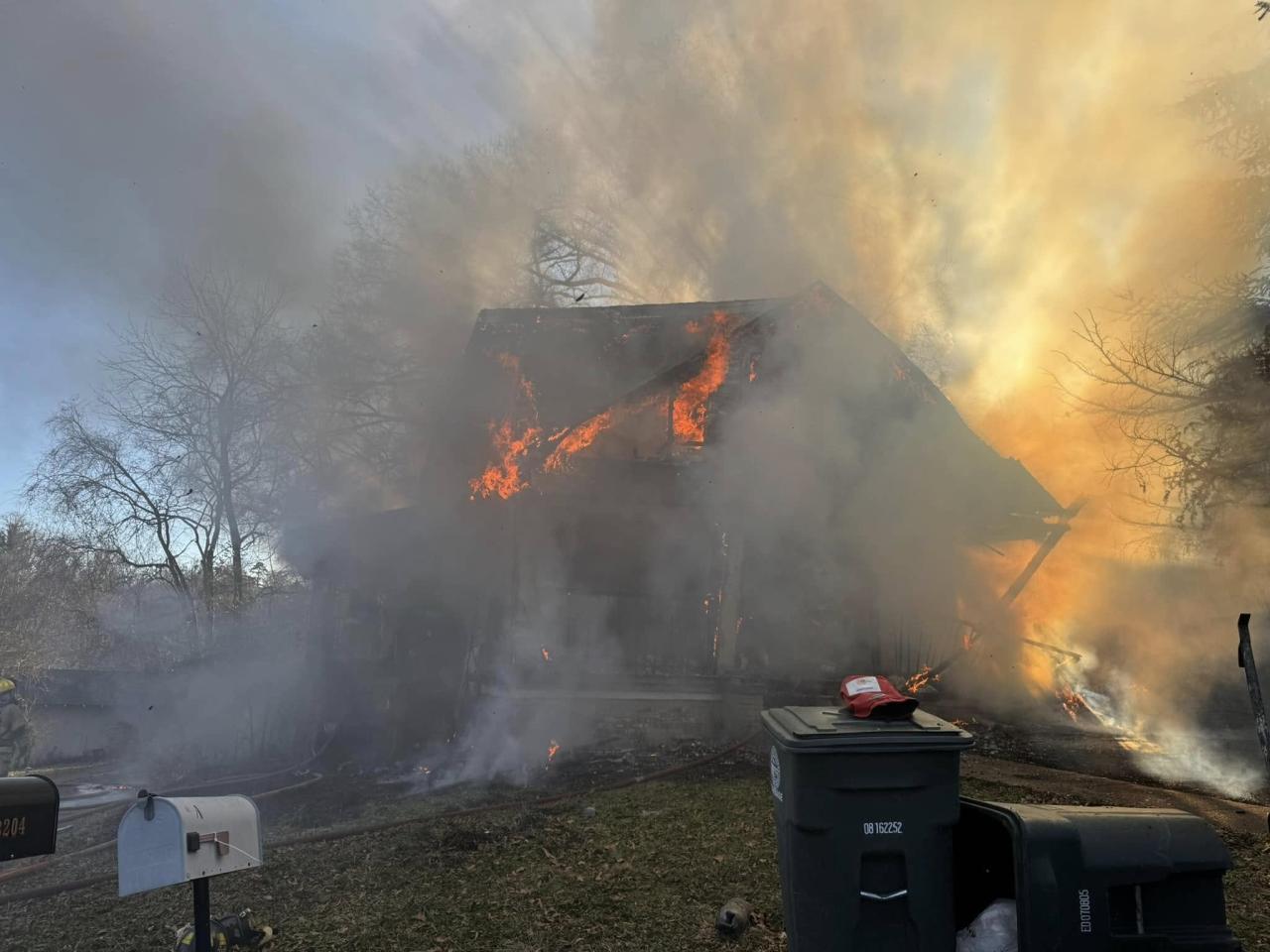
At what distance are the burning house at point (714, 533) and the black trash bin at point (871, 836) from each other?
6.37m

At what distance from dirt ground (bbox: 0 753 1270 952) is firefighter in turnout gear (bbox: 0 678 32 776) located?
3750mm

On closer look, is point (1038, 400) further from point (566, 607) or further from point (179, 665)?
point (179, 665)

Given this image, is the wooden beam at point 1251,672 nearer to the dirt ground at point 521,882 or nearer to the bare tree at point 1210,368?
the dirt ground at point 521,882

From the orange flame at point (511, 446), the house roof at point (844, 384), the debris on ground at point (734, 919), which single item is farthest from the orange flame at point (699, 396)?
the debris on ground at point (734, 919)

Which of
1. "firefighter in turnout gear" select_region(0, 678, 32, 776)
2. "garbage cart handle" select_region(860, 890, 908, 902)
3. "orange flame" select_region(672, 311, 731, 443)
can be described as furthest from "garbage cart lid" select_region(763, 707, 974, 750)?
"firefighter in turnout gear" select_region(0, 678, 32, 776)

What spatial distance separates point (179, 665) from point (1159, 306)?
710 inches

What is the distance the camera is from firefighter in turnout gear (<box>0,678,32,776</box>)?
945 centimetres

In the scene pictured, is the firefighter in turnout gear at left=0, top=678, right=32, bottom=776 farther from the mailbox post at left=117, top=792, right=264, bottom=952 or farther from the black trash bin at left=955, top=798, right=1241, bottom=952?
the black trash bin at left=955, top=798, right=1241, bottom=952

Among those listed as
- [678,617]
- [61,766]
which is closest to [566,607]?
[678,617]

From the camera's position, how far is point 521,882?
5.03 meters

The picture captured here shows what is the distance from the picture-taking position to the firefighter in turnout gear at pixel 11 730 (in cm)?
945

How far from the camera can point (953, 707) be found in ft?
33.2

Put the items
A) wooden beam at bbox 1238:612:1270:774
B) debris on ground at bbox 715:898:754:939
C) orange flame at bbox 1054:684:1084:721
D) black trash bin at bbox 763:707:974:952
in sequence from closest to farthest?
black trash bin at bbox 763:707:974:952
wooden beam at bbox 1238:612:1270:774
debris on ground at bbox 715:898:754:939
orange flame at bbox 1054:684:1084:721

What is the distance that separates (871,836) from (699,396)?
25.5ft
